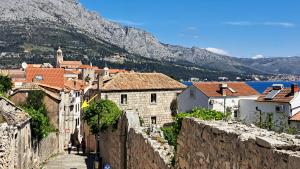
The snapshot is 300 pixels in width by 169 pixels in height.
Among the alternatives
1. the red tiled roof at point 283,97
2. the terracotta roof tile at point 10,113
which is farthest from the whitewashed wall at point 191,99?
the terracotta roof tile at point 10,113

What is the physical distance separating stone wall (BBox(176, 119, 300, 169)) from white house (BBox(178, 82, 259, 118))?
43052 mm

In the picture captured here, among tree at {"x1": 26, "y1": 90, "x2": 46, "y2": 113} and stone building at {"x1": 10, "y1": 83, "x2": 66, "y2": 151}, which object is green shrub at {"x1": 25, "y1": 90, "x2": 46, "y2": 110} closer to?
tree at {"x1": 26, "y1": 90, "x2": 46, "y2": 113}

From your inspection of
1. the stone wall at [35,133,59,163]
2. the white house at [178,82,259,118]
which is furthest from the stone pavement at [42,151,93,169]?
the white house at [178,82,259,118]

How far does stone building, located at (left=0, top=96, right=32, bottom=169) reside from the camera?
20.5 metres

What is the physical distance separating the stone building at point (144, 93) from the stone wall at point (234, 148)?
3740 cm

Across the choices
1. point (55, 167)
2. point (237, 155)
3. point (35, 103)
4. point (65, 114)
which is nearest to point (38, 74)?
point (65, 114)

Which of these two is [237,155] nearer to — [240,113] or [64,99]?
[64,99]

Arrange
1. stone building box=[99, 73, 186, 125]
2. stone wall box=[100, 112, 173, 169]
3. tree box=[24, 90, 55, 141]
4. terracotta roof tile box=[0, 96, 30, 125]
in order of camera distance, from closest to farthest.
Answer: stone wall box=[100, 112, 173, 169], terracotta roof tile box=[0, 96, 30, 125], tree box=[24, 90, 55, 141], stone building box=[99, 73, 186, 125]

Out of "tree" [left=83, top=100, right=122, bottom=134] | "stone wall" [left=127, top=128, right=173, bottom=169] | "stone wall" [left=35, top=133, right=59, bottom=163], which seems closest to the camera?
"stone wall" [left=127, top=128, right=173, bottom=169]

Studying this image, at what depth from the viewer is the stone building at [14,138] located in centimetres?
2050

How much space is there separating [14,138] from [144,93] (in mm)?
26396

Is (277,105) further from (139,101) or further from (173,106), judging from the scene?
(139,101)

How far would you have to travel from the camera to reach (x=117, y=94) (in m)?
46.6

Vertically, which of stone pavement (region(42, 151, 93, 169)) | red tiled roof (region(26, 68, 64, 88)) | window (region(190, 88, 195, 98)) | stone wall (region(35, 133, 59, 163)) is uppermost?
red tiled roof (region(26, 68, 64, 88))
